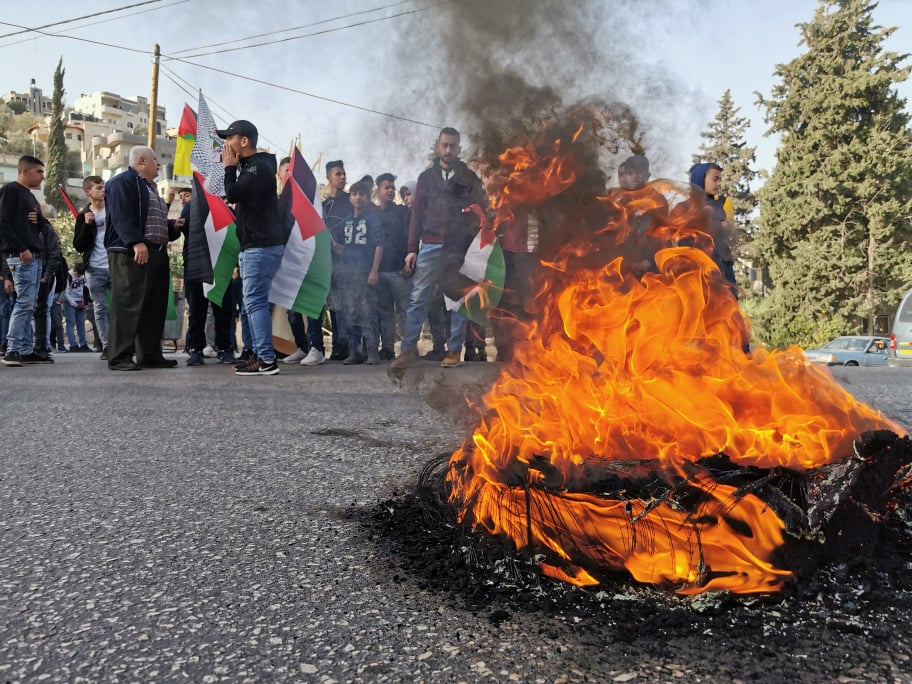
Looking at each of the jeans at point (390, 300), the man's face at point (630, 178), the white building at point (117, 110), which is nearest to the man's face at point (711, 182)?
the man's face at point (630, 178)

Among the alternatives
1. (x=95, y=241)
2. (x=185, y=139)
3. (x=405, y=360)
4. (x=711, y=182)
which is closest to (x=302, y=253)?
A: (x=405, y=360)

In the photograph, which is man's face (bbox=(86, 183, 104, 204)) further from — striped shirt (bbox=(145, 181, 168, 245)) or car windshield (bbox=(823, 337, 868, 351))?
car windshield (bbox=(823, 337, 868, 351))

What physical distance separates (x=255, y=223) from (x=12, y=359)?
3869mm

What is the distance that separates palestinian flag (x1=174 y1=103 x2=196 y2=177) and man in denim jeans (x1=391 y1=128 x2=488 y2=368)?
183 inches

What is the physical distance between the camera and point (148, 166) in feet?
24.5

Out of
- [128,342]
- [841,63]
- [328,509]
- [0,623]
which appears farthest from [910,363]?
[841,63]

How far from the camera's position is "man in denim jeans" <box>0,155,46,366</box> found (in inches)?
326

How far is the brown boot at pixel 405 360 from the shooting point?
7.41 meters

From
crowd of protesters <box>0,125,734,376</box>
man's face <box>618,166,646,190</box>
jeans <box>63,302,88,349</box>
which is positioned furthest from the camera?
jeans <box>63,302,88,349</box>

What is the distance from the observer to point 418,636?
Result: 1.68m

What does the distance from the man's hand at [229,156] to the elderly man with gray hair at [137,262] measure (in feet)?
3.04

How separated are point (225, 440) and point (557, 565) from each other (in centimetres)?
255

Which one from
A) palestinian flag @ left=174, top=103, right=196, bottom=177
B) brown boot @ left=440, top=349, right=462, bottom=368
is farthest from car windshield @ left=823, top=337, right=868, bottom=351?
palestinian flag @ left=174, top=103, right=196, bottom=177

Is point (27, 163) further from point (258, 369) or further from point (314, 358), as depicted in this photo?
point (314, 358)
